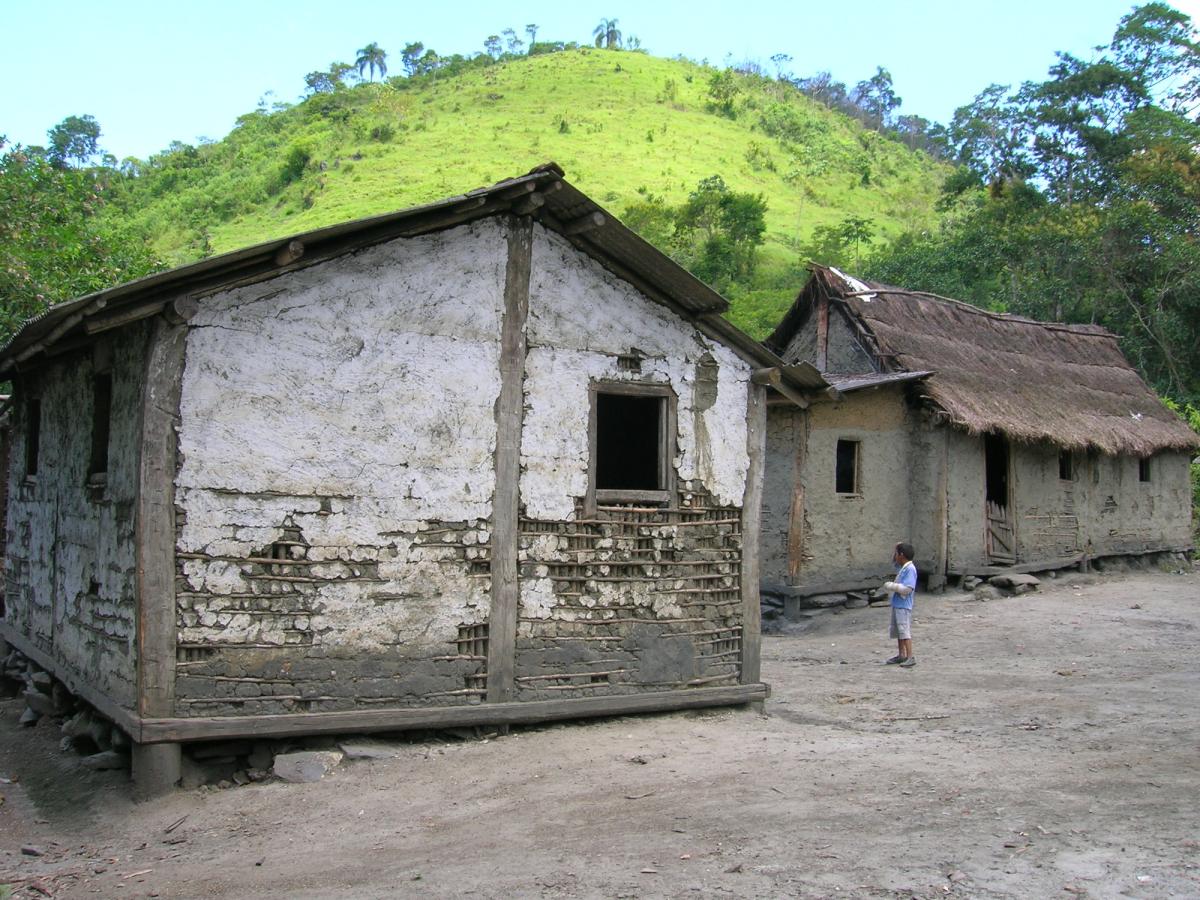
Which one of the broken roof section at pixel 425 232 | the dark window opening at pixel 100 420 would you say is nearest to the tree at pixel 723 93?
the broken roof section at pixel 425 232

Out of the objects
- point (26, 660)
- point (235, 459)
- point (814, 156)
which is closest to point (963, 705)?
point (235, 459)

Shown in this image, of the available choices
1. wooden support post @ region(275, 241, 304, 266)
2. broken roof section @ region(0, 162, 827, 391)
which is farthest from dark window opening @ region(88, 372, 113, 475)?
wooden support post @ region(275, 241, 304, 266)

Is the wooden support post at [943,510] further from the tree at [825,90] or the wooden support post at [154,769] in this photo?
the tree at [825,90]

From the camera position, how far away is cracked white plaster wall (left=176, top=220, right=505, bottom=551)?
732 centimetres

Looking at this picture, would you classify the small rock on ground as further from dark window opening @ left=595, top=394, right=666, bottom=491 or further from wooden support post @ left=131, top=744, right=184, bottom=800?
dark window opening @ left=595, top=394, right=666, bottom=491

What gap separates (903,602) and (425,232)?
246 inches

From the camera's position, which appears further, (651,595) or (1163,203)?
(1163,203)

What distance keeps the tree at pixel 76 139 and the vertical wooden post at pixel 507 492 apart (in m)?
55.6

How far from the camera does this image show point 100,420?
8.52 metres

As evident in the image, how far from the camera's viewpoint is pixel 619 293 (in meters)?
8.90

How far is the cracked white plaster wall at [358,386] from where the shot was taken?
7.32 m

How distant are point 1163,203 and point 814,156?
32.5m

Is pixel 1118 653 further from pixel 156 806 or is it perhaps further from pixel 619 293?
pixel 156 806

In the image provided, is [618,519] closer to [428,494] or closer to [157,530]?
[428,494]
